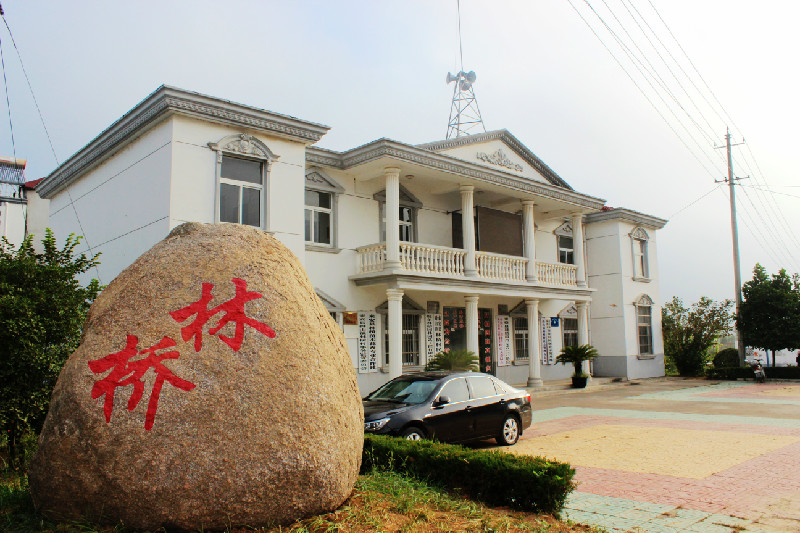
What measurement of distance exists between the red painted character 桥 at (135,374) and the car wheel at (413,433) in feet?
17.8

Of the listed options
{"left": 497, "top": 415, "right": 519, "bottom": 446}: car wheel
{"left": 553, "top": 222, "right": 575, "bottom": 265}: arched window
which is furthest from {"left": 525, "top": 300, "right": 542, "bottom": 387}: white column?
{"left": 497, "top": 415, "right": 519, "bottom": 446}: car wheel

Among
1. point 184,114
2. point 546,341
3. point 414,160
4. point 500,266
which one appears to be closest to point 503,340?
point 546,341

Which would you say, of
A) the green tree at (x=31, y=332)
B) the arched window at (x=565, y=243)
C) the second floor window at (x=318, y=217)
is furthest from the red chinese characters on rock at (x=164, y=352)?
the arched window at (x=565, y=243)

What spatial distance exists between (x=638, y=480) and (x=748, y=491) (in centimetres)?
124

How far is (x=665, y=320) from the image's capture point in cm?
3278

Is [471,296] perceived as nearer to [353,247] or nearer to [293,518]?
[353,247]

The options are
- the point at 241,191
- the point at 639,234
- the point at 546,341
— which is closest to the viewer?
the point at 241,191

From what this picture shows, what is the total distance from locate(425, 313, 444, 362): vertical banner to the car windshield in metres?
9.37

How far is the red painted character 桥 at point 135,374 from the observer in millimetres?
4648

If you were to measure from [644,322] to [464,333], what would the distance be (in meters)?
11.6

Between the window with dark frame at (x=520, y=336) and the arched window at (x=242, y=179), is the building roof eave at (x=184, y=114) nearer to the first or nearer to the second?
the arched window at (x=242, y=179)

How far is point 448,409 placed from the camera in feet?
33.9

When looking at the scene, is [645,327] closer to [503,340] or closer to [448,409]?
[503,340]

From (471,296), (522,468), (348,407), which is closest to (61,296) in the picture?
(348,407)
